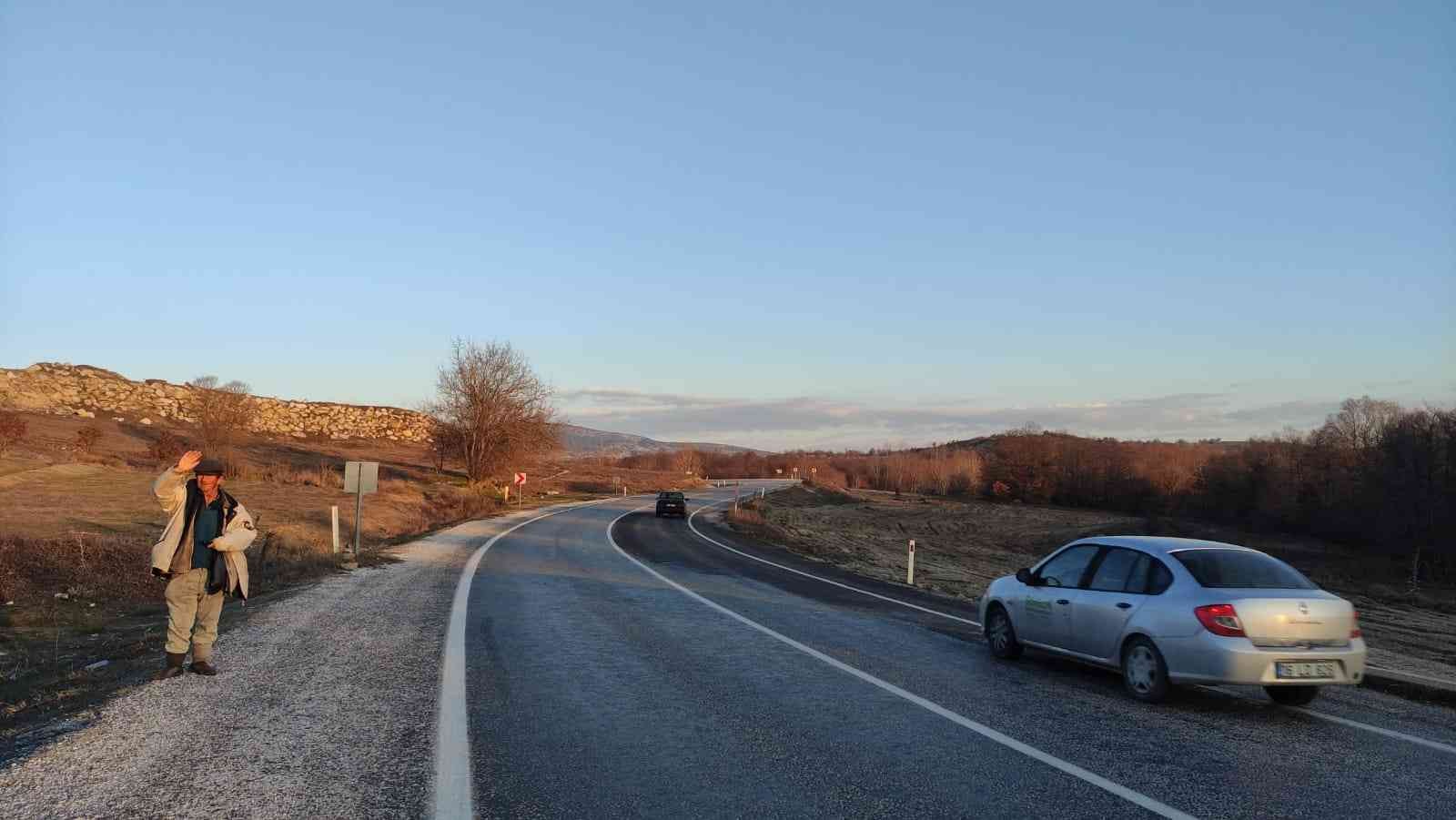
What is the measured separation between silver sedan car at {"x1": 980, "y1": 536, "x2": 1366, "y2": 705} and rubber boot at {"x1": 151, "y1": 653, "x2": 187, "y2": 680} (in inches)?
325

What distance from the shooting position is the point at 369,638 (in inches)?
396

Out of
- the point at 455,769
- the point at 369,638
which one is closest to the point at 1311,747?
the point at 455,769

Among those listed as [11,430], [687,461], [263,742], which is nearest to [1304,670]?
[263,742]

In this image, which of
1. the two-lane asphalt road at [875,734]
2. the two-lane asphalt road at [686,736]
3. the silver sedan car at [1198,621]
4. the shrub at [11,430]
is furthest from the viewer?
the shrub at [11,430]

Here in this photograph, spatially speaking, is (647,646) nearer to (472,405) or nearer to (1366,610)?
(1366,610)

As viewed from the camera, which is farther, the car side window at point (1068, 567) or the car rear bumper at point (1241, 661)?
the car side window at point (1068, 567)

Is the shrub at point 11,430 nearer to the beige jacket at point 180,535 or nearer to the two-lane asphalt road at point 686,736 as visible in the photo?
the two-lane asphalt road at point 686,736

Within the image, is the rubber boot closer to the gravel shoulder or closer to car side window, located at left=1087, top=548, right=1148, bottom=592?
the gravel shoulder

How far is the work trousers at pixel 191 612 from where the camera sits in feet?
25.2

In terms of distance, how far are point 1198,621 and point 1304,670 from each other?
887 mm

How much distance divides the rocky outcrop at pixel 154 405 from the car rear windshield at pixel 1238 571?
56.8 metres

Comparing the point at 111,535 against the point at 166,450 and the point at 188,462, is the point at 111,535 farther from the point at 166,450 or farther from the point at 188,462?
the point at 166,450

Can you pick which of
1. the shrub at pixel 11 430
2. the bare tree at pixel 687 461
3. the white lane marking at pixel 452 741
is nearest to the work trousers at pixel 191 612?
Result: the white lane marking at pixel 452 741

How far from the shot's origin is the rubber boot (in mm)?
7793
